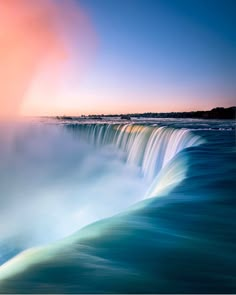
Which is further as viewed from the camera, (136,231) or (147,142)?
(147,142)

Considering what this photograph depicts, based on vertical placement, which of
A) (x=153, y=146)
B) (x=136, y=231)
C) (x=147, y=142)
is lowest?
(x=136, y=231)

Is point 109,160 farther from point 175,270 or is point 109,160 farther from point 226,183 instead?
point 175,270

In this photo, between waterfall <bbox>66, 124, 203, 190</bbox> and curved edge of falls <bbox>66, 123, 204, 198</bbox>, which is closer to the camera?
curved edge of falls <bbox>66, 123, 204, 198</bbox>

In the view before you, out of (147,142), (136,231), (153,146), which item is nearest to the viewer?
(136,231)

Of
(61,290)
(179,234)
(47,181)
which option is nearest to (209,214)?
(179,234)

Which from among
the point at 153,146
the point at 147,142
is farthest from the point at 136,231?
the point at 147,142

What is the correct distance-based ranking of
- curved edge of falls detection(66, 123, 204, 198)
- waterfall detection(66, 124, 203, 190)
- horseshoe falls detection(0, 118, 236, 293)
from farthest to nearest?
waterfall detection(66, 124, 203, 190) < curved edge of falls detection(66, 123, 204, 198) < horseshoe falls detection(0, 118, 236, 293)

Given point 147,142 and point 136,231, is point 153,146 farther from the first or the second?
point 136,231

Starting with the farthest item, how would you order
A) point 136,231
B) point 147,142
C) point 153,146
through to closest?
point 147,142 < point 153,146 < point 136,231
